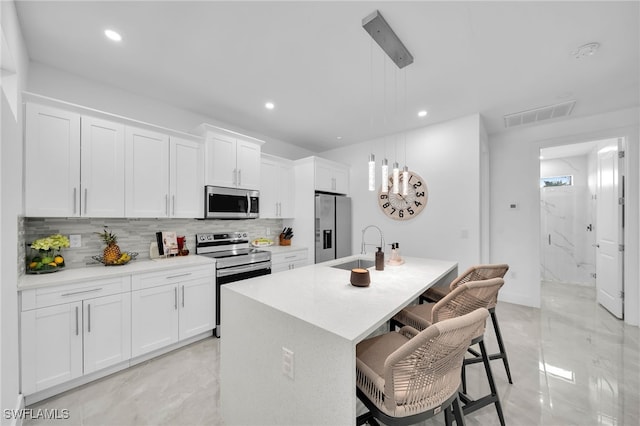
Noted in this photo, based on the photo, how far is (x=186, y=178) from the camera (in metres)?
2.91

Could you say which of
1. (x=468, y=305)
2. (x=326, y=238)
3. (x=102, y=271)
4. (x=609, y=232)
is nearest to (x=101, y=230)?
(x=102, y=271)

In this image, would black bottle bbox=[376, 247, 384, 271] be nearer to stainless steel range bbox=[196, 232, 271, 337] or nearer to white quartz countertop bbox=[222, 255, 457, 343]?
white quartz countertop bbox=[222, 255, 457, 343]

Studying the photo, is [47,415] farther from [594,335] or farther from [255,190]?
[594,335]

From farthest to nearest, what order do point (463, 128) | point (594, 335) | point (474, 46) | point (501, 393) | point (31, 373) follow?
point (463, 128), point (594, 335), point (474, 46), point (501, 393), point (31, 373)

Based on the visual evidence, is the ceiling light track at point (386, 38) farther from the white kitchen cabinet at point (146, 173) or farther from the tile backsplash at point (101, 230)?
the tile backsplash at point (101, 230)

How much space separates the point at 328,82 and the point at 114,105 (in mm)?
2267

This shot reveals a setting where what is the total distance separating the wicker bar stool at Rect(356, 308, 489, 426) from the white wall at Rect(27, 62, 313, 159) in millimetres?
3348

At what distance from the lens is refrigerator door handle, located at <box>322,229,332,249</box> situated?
4.17 m

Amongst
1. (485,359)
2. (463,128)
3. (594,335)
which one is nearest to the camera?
(485,359)

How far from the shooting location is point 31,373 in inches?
69.0

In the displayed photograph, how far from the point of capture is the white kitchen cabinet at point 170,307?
7.39 ft

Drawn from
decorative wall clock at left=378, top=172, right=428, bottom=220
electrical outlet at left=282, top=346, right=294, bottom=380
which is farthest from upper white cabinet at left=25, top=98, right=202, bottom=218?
decorative wall clock at left=378, top=172, right=428, bottom=220

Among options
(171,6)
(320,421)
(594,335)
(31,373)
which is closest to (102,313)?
(31,373)

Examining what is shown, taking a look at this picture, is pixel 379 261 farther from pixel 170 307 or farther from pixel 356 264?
pixel 170 307
